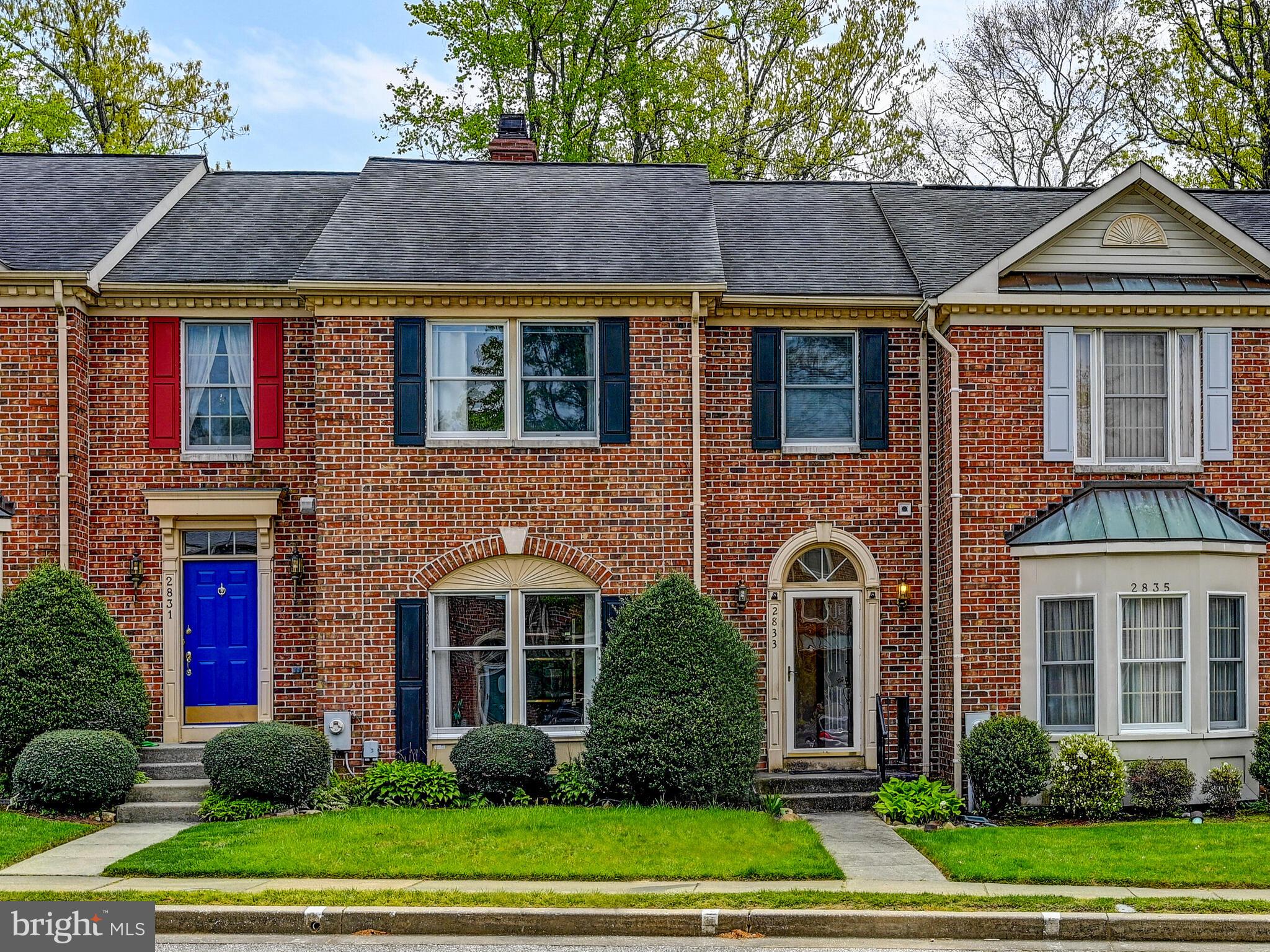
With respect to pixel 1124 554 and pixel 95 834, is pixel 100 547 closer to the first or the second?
pixel 95 834

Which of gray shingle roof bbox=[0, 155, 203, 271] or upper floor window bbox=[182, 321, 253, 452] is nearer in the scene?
gray shingle roof bbox=[0, 155, 203, 271]

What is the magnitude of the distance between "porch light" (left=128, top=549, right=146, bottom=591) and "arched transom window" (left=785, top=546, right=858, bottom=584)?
7.77 meters

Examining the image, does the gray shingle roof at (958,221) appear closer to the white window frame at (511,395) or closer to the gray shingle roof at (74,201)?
the white window frame at (511,395)

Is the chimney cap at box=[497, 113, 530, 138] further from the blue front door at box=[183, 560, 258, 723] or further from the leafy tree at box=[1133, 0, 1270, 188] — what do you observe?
the leafy tree at box=[1133, 0, 1270, 188]

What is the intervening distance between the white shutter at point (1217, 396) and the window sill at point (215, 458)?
447 inches

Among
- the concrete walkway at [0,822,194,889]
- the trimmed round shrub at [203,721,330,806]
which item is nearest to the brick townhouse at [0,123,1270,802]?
the trimmed round shrub at [203,721,330,806]

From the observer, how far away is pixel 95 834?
13.7 metres

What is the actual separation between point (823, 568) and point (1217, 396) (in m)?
5.05

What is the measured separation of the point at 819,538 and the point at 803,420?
4.81 feet

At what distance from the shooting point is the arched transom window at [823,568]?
1694cm

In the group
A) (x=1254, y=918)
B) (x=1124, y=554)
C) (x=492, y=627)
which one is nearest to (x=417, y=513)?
(x=492, y=627)

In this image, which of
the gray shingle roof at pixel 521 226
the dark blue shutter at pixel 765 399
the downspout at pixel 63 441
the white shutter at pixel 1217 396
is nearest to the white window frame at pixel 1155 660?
the white shutter at pixel 1217 396

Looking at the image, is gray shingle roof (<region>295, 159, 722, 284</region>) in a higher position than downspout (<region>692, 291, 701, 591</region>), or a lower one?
higher

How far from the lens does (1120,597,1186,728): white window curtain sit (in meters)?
15.7
